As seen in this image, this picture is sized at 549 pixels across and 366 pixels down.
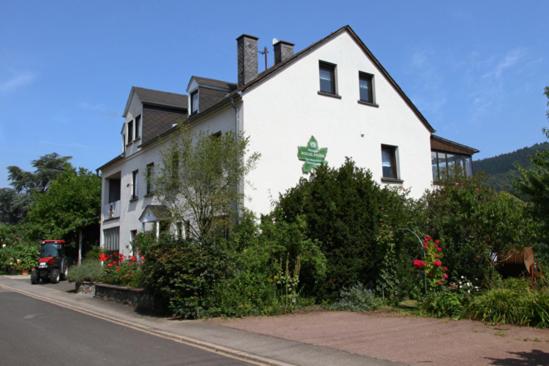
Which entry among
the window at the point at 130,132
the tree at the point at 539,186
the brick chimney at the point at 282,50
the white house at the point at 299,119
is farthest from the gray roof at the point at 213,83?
the tree at the point at 539,186

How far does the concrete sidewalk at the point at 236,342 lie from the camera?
25.4 ft

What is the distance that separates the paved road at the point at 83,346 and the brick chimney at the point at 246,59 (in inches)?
442

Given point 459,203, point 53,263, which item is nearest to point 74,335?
point 459,203

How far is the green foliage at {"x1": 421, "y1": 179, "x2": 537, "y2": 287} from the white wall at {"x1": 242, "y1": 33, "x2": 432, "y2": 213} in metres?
6.98

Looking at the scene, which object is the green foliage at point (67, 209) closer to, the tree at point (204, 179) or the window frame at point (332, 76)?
the tree at point (204, 179)

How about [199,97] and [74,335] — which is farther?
[199,97]

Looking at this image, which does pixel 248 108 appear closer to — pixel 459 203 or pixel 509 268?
pixel 459 203

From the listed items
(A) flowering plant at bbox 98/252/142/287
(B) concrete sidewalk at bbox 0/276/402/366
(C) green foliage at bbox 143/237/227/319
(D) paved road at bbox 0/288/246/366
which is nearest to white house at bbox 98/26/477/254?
(A) flowering plant at bbox 98/252/142/287

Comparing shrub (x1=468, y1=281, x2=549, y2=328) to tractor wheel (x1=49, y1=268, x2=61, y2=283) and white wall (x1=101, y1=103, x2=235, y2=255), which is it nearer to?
white wall (x1=101, y1=103, x2=235, y2=255)

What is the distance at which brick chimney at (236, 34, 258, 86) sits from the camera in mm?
20203

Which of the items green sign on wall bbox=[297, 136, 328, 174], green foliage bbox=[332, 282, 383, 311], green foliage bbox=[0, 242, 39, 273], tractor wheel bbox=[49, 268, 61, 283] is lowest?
green foliage bbox=[332, 282, 383, 311]

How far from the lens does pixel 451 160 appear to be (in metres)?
26.7

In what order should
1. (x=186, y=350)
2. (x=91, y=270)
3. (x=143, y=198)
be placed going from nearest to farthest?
(x=186, y=350), (x=91, y=270), (x=143, y=198)

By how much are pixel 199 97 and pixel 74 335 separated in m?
12.9
